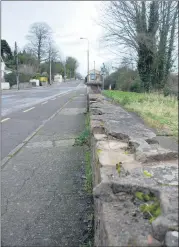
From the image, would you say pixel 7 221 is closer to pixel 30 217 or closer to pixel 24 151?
pixel 30 217

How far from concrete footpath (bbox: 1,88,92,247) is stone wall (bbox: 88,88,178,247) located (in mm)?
1012

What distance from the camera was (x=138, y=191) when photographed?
1.56 metres

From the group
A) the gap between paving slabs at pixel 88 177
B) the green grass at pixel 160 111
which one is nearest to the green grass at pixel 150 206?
the green grass at pixel 160 111

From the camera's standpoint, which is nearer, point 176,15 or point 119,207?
point 176,15

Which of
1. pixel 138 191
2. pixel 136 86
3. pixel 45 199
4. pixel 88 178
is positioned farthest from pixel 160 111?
pixel 88 178

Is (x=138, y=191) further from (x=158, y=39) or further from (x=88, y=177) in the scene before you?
(x=88, y=177)

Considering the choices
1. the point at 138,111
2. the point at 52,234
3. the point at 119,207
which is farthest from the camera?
the point at 52,234

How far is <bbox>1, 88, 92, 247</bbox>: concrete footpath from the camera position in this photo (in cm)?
262

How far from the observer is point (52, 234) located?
264cm

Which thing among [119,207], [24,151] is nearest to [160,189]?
[119,207]

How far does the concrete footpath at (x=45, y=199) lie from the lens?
2.62 m

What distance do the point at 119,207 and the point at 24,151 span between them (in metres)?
4.43

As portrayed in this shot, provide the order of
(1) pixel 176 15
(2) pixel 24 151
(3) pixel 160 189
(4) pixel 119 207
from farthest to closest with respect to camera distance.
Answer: (2) pixel 24 151 → (4) pixel 119 207 → (1) pixel 176 15 → (3) pixel 160 189

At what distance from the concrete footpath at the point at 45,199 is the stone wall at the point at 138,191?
1012 millimetres
